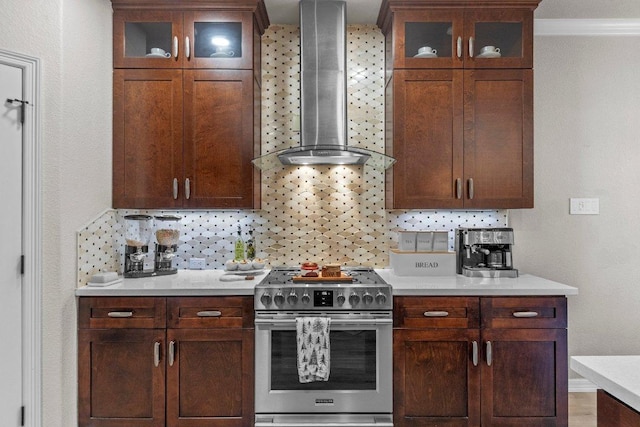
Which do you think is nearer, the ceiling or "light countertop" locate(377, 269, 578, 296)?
"light countertop" locate(377, 269, 578, 296)

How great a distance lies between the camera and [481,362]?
2424 millimetres

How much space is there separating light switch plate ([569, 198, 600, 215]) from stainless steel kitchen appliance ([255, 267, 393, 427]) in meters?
1.81

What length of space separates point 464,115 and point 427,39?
0.59 m

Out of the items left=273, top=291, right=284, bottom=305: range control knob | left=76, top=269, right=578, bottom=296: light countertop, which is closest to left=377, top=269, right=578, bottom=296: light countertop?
left=76, top=269, right=578, bottom=296: light countertop

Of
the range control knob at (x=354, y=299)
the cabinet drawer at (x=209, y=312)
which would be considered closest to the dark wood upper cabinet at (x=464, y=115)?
the range control knob at (x=354, y=299)

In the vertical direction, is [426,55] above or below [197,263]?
above

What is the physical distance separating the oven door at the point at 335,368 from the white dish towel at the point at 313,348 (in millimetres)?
60

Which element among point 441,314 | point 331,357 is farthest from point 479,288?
point 331,357

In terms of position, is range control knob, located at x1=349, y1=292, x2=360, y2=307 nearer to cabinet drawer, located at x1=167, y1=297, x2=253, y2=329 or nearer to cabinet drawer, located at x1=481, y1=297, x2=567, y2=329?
cabinet drawer, located at x1=167, y1=297, x2=253, y2=329

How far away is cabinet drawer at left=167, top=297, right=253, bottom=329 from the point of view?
2.44 meters

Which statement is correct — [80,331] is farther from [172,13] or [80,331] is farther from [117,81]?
[172,13]

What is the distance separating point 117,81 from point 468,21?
2365 mm

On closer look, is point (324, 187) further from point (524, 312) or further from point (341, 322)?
point (524, 312)

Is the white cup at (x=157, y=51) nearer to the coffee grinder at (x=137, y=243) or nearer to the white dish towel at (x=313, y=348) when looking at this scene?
the coffee grinder at (x=137, y=243)
